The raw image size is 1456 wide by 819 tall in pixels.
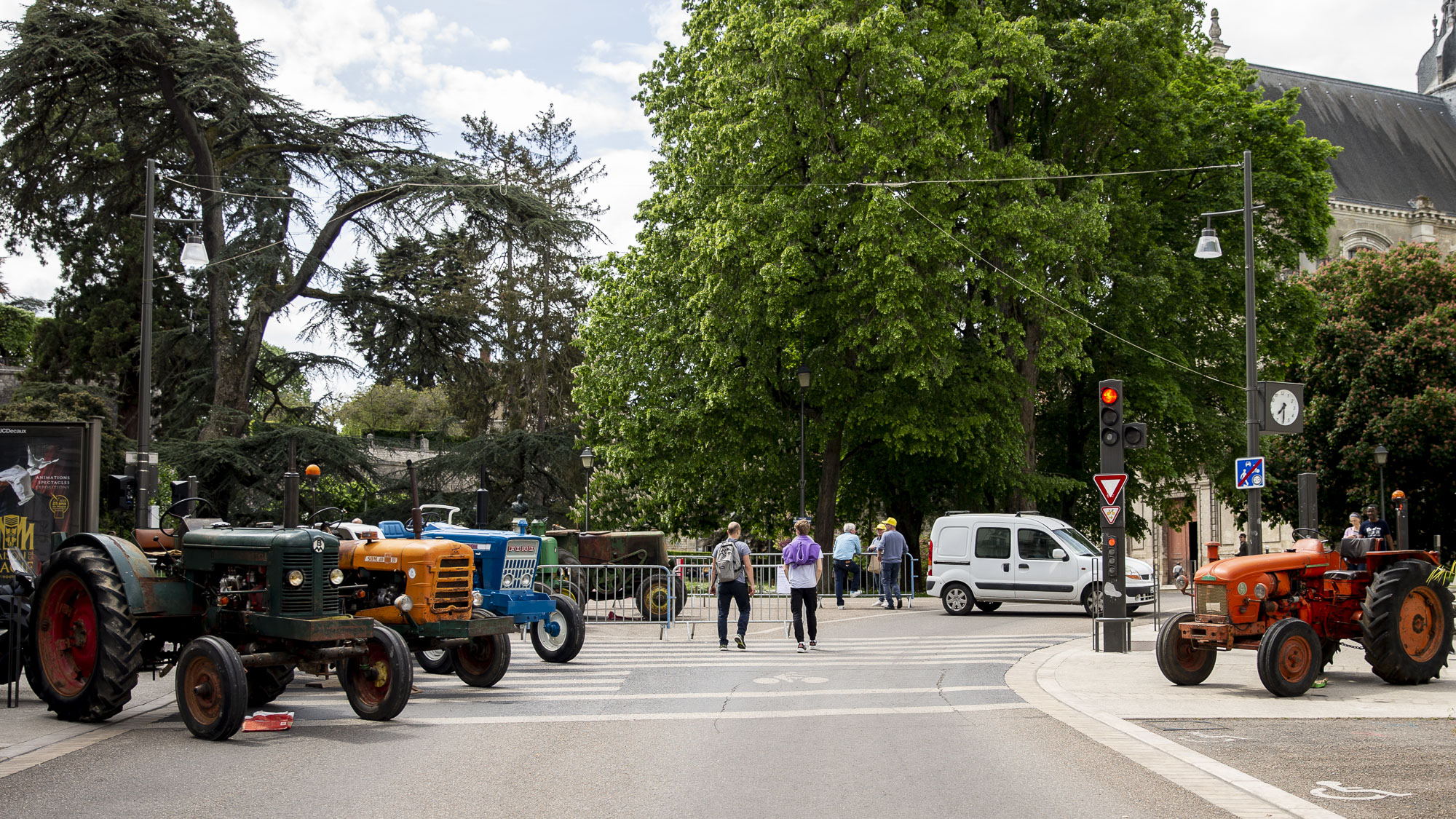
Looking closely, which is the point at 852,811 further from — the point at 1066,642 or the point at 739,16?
the point at 739,16

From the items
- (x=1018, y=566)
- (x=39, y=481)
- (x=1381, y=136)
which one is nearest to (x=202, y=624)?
(x=39, y=481)

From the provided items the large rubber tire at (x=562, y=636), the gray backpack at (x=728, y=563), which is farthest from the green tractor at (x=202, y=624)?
the gray backpack at (x=728, y=563)

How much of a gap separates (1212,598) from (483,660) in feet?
24.2

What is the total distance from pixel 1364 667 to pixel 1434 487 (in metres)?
33.6

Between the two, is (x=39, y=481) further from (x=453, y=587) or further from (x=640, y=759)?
(x=640, y=759)

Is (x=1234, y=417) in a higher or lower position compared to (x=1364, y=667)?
higher

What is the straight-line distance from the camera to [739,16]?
95.8 feet

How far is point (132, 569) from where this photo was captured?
421 inches

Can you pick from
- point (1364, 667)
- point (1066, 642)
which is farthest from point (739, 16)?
point (1364, 667)

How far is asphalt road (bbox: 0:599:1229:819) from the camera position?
718cm

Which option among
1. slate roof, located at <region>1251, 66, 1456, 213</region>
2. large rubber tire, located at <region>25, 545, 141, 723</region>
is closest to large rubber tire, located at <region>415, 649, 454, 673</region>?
large rubber tire, located at <region>25, 545, 141, 723</region>

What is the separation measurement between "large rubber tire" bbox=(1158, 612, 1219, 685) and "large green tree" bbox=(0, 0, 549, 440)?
86.9 ft

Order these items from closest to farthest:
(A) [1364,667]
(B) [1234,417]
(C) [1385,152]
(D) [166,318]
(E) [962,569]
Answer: (A) [1364,667], (E) [962,569], (B) [1234,417], (D) [166,318], (C) [1385,152]

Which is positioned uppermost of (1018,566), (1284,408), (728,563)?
(1284,408)
